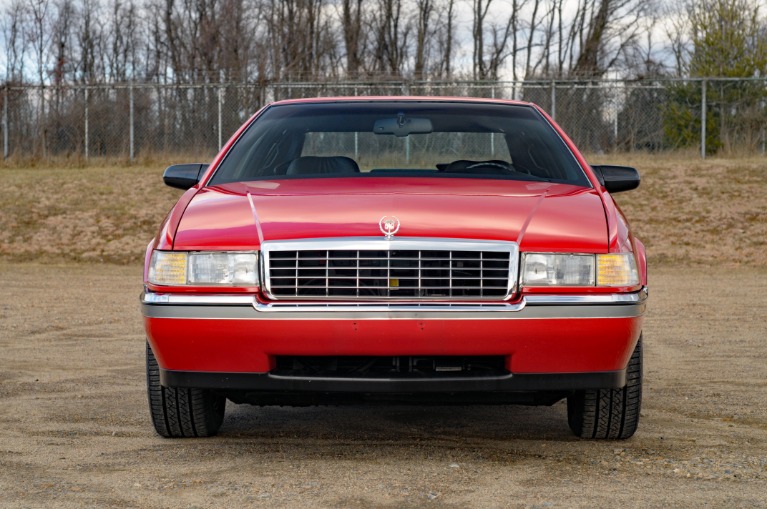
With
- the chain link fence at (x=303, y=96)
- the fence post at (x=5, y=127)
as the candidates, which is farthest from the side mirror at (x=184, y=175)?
the fence post at (x=5, y=127)

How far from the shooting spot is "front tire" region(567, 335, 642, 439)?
495 centimetres

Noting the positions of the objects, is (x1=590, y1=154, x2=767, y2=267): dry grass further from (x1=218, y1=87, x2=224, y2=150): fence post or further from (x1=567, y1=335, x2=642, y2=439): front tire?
(x1=567, y1=335, x2=642, y2=439): front tire

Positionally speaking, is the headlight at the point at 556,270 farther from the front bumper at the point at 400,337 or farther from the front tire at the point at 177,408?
the front tire at the point at 177,408

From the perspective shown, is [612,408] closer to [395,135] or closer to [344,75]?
[395,135]

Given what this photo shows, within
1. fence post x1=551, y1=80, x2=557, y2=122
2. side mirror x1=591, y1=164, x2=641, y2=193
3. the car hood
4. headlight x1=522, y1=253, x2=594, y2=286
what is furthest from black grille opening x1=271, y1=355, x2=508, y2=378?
fence post x1=551, y1=80, x2=557, y2=122

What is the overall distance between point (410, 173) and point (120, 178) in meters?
20.4

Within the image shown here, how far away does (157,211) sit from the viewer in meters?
22.1

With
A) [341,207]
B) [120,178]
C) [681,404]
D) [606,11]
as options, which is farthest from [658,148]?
[341,207]

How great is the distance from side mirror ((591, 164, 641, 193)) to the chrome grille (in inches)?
60.6

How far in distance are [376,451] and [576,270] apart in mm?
1175

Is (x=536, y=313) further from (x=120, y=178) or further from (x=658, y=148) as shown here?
(x=658, y=148)

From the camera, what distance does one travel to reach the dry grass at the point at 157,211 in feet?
63.6

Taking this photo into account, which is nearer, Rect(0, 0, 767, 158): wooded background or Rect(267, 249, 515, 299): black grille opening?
Rect(267, 249, 515, 299): black grille opening

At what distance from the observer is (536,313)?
4.35 meters
